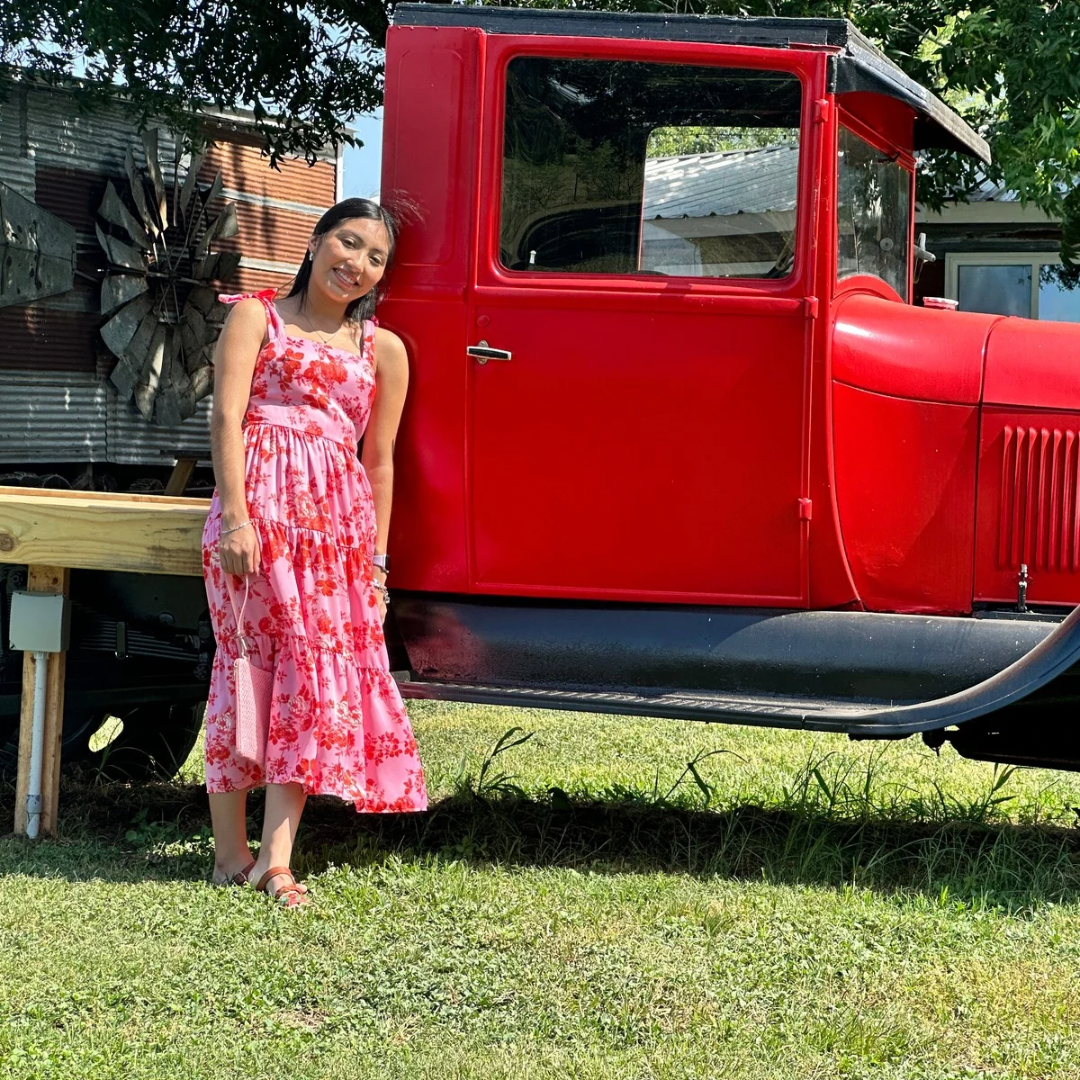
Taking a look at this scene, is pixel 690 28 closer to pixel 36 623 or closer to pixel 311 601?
pixel 311 601

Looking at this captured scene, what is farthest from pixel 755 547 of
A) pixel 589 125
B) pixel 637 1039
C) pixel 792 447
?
pixel 637 1039

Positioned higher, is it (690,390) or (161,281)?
(161,281)

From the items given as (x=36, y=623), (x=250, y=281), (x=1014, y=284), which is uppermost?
(x=1014, y=284)

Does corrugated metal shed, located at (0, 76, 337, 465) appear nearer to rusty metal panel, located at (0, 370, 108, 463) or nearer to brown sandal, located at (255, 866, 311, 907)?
rusty metal panel, located at (0, 370, 108, 463)

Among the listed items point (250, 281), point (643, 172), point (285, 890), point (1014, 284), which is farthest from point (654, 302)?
point (1014, 284)

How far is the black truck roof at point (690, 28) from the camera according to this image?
3953 millimetres

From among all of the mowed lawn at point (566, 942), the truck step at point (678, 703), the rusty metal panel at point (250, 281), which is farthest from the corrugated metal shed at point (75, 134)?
the truck step at point (678, 703)

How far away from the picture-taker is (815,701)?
12.9 feet

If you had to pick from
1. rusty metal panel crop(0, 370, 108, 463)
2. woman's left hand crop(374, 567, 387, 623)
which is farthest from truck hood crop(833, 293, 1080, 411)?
rusty metal panel crop(0, 370, 108, 463)

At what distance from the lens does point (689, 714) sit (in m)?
3.86

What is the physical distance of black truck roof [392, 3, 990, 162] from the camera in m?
3.95

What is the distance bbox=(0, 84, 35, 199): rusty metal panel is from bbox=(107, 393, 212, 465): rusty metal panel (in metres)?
1.63

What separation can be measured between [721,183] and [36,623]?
2368mm

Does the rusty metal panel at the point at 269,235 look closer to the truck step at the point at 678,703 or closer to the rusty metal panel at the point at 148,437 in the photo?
the rusty metal panel at the point at 148,437
